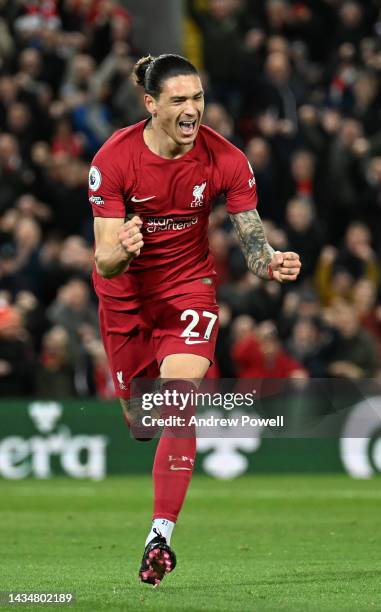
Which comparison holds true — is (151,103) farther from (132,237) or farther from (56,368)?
(56,368)

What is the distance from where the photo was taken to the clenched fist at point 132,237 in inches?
287

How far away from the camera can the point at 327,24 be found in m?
20.2

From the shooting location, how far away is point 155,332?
8.26 m

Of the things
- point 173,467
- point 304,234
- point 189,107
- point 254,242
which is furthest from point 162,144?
point 304,234

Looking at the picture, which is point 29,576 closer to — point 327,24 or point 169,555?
point 169,555

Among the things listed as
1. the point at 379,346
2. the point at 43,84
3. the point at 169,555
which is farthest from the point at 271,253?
the point at 43,84

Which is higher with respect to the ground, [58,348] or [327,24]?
[327,24]

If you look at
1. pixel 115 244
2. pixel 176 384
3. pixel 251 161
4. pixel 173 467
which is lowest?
pixel 173 467

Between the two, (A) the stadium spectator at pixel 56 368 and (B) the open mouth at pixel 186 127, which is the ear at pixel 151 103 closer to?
(B) the open mouth at pixel 186 127

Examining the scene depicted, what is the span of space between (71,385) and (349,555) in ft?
23.8

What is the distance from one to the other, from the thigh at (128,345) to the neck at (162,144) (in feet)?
3.00

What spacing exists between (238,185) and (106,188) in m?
0.74

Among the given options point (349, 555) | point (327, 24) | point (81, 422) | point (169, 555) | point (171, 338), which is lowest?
point (81, 422)

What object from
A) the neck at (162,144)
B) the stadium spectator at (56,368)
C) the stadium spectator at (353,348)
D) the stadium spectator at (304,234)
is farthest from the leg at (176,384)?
the stadium spectator at (304,234)
